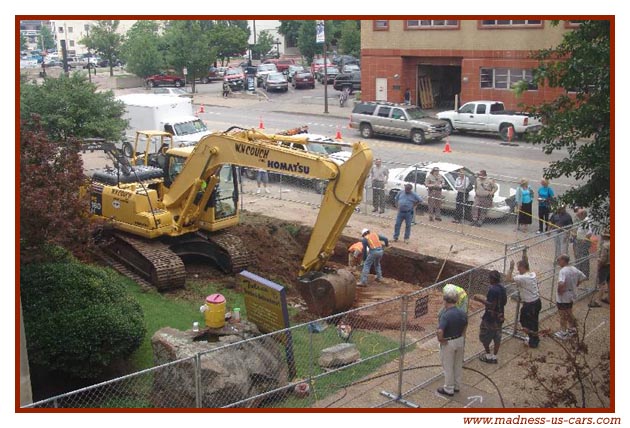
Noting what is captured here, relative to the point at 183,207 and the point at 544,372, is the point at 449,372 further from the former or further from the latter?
the point at 183,207

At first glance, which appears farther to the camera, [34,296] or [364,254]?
[364,254]

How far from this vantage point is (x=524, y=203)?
20.0m

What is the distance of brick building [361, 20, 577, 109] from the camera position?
37781 millimetres

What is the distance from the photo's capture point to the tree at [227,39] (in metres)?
65.8

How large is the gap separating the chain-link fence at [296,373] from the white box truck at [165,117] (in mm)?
19155

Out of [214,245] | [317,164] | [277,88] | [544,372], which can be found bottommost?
[544,372]

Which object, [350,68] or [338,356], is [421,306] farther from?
[350,68]

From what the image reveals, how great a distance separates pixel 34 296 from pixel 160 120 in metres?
21.9

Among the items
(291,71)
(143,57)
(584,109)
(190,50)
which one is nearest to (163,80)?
(143,57)

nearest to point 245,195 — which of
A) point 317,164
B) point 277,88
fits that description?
point 317,164

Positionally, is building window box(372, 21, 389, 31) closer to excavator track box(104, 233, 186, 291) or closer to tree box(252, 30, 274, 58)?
excavator track box(104, 233, 186, 291)

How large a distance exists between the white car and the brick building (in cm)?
1555

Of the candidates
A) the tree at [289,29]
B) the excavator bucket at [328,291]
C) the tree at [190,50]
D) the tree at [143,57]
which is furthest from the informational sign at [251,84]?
the excavator bucket at [328,291]

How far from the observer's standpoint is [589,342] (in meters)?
13.0
